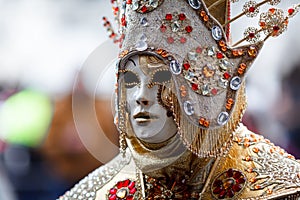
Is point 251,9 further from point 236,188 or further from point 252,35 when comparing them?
point 236,188

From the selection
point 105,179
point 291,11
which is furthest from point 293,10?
point 105,179

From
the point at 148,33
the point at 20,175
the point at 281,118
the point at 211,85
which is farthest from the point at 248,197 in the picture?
the point at 20,175

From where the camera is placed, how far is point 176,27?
331cm

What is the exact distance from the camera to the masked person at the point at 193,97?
10.8ft

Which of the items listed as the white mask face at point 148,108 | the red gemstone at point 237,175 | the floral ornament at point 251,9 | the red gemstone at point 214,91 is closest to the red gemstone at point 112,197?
the white mask face at point 148,108

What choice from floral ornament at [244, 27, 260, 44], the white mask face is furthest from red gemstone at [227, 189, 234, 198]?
floral ornament at [244, 27, 260, 44]

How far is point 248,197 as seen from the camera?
3.38 metres

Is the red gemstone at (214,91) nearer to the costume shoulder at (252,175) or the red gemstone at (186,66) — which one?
the red gemstone at (186,66)

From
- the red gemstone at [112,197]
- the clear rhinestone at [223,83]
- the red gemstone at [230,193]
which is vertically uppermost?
the clear rhinestone at [223,83]

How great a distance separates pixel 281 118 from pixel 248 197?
125 cm

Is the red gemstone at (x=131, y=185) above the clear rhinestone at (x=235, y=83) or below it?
below

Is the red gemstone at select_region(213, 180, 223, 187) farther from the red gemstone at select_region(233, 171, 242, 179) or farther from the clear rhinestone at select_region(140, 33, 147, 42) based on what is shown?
the clear rhinestone at select_region(140, 33, 147, 42)

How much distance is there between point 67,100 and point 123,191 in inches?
44.0

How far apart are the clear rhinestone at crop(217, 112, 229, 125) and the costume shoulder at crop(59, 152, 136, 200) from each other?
0.45m
